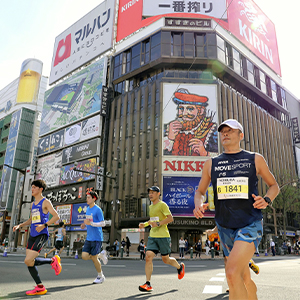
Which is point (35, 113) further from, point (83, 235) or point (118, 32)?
point (83, 235)

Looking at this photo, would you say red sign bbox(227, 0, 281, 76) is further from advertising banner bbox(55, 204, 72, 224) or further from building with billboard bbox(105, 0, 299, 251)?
advertising banner bbox(55, 204, 72, 224)

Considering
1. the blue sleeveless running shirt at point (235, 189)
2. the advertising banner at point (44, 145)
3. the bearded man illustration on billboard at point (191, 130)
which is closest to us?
the blue sleeveless running shirt at point (235, 189)

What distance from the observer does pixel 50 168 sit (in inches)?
1997

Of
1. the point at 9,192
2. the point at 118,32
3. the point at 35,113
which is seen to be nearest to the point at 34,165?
the point at 9,192

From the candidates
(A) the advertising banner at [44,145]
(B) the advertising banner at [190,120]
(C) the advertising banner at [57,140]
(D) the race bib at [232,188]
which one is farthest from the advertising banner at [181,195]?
(D) the race bib at [232,188]

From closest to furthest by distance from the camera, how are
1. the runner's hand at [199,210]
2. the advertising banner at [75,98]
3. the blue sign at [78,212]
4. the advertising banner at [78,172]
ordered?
1. the runner's hand at [199,210]
2. the blue sign at [78,212]
3. the advertising banner at [78,172]
4. the advertising banner at [75,98]

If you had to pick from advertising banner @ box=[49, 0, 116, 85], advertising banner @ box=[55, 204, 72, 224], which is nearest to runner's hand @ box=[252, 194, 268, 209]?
advertising banner @ box=[55, 204, 72, 224]

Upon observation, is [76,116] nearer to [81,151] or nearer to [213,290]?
[81,151]

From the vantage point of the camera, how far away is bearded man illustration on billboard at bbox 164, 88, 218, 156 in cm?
3466

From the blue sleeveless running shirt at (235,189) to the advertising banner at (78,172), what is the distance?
39.5 metres

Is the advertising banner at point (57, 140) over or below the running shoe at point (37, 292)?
over

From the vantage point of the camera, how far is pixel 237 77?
4178 centimetres

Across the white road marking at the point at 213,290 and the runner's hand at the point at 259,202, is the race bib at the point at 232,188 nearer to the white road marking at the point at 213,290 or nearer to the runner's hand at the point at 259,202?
the runner's hand at the point at 259,202

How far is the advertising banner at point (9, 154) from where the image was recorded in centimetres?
5925
